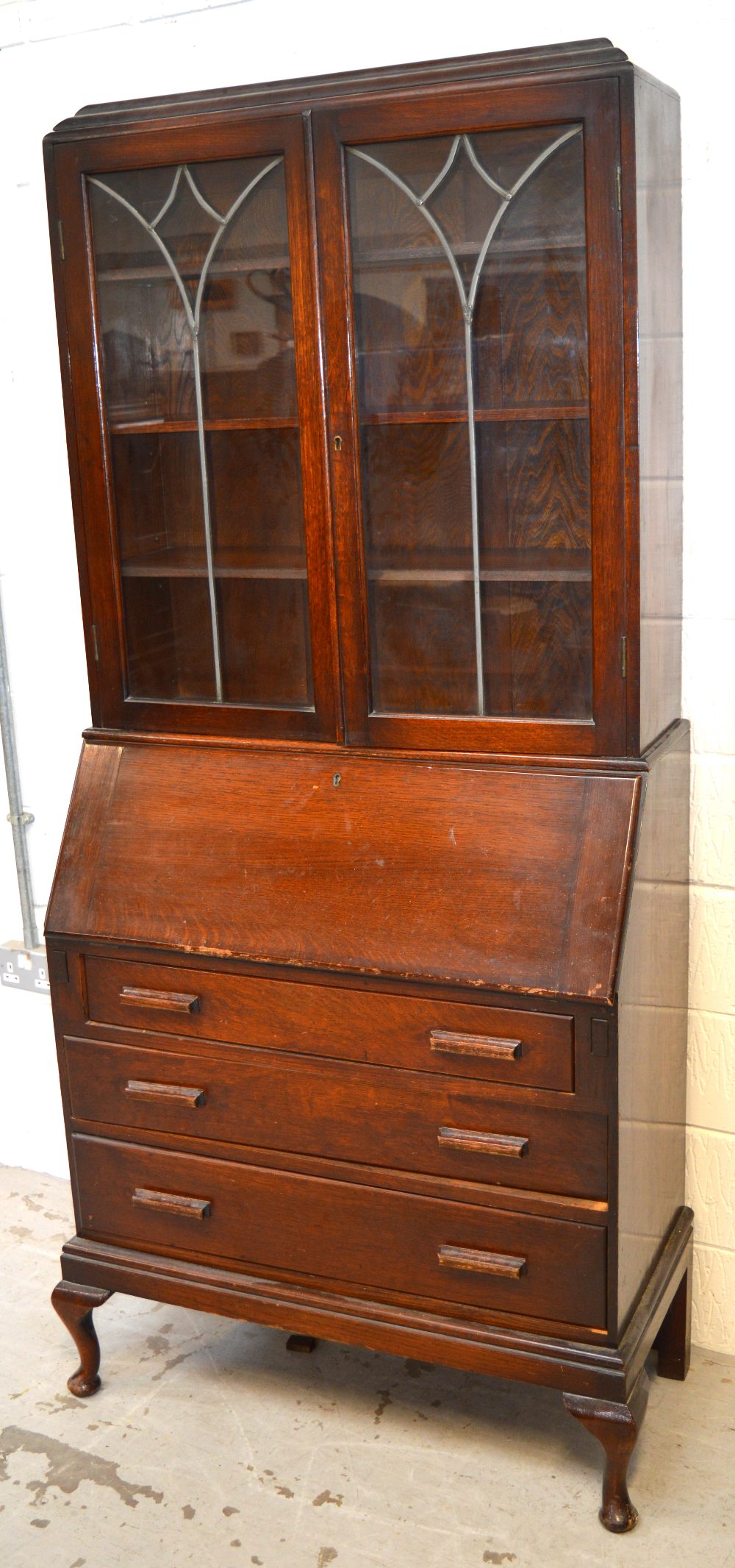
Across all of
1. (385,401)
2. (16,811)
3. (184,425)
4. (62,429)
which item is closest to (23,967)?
(16,811)

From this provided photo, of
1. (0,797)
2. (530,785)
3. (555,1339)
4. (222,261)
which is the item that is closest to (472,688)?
(530,785)

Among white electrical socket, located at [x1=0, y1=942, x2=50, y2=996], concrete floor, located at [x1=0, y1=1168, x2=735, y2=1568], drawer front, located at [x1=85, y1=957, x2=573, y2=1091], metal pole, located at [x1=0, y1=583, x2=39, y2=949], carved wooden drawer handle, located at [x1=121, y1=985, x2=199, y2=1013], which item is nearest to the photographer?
drawer front, located at [x1=85, y1=957, x2=573, y2=1091]

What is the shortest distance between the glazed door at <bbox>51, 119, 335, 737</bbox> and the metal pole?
28.0 inches

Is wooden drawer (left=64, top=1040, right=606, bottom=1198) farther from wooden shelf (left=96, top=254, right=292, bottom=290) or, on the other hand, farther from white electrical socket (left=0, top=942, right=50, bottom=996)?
wooden shelf (left=96, top=254, right=292, bottom=290)

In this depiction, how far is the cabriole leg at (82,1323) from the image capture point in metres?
2.41

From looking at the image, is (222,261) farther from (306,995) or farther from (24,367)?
(306,995)

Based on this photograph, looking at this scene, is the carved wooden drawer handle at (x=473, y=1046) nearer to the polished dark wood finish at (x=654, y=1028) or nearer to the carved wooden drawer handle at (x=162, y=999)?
the polished dark wood finish at (x=654, y=1028)

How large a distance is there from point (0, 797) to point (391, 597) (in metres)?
1.34

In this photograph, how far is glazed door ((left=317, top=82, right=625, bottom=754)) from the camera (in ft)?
6.11

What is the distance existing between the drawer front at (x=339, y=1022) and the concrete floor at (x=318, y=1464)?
679 millimetres

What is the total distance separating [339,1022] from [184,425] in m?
0.94

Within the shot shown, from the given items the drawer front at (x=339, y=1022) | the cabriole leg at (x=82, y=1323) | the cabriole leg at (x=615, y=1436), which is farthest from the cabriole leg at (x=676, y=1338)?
the cabriole leg at (x=82, y=1323)

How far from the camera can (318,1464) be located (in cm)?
224

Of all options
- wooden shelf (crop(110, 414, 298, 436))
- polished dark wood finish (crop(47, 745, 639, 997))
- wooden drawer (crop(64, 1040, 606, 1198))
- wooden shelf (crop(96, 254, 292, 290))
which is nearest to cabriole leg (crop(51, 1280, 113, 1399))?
wooden drawer (crop(64, 1040, 606, 1198))
